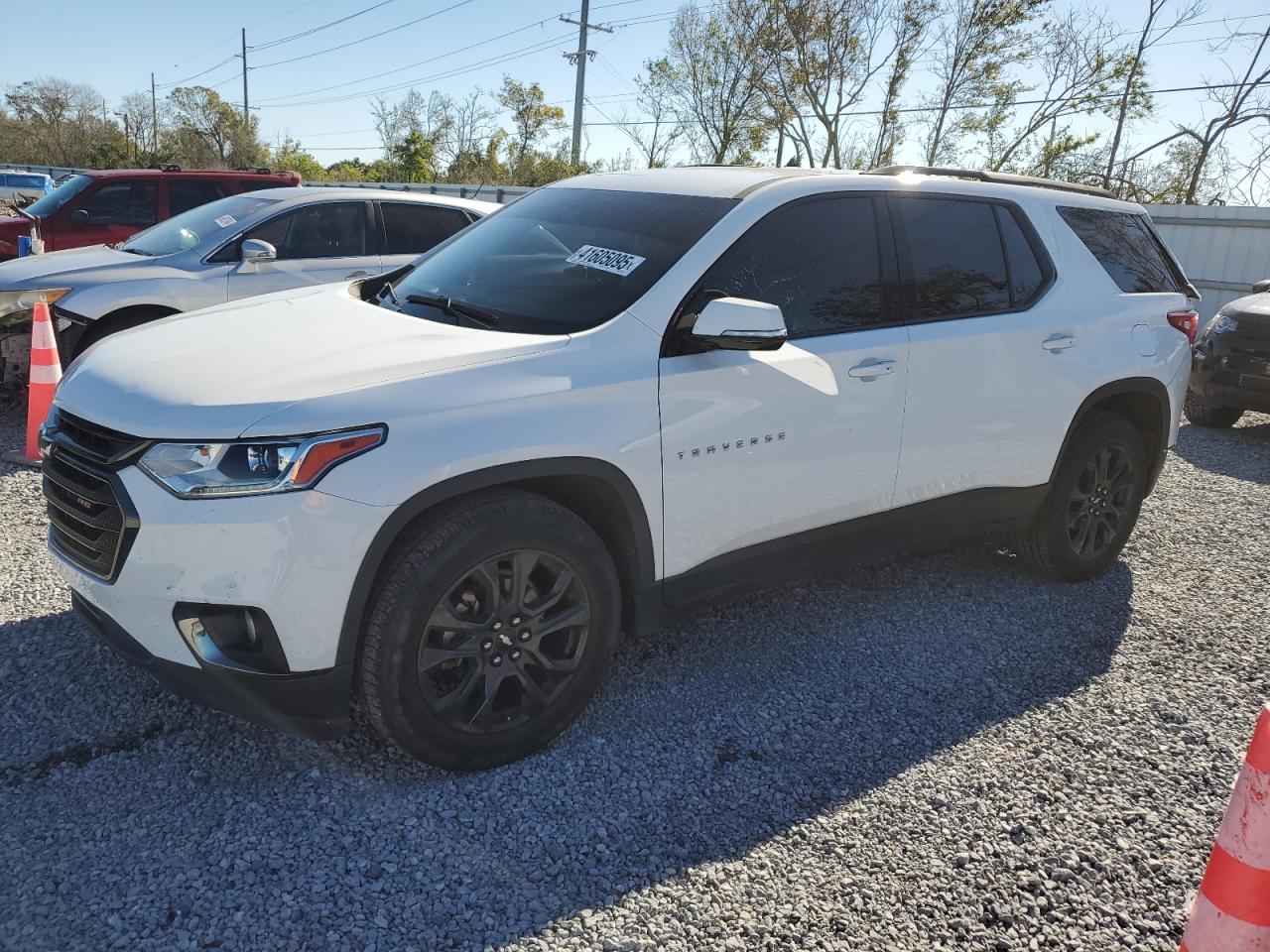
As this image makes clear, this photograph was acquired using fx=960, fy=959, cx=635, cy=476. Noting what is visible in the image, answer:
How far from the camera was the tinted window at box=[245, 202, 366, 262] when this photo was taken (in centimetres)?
712

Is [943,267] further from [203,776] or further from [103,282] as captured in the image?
[103,282]

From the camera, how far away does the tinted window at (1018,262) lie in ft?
13.5

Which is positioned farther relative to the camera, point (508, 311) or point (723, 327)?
point (508, 311)

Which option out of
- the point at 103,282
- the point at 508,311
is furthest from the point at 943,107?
the point at 508,311

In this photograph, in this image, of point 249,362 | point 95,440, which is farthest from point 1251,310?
point 95,440

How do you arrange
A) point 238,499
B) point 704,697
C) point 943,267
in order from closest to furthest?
point 238,499, point 704,697, point 943,267

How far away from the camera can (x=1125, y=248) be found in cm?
466

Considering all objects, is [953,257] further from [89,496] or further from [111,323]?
[111,323]

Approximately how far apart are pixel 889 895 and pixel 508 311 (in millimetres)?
2099

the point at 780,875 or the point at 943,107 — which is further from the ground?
the point at 943,107

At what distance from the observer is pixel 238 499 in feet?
7.97

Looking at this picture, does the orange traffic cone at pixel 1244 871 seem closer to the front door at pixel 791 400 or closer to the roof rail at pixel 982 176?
the front door at pixel 791 400

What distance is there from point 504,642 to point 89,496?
4.04 ft

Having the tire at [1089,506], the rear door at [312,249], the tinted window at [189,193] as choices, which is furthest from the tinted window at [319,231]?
the tire at [1089,506]
